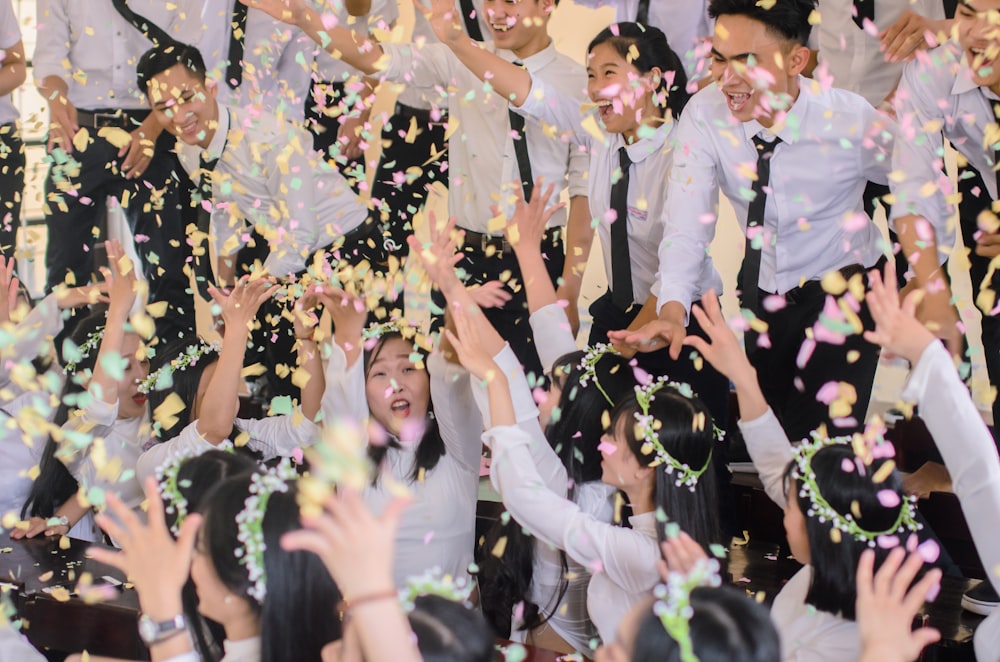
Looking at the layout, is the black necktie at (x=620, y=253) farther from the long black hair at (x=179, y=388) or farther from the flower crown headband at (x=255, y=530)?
the flower crown headband at (x=255, y=530)

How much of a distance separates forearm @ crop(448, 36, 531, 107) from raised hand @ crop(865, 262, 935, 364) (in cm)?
140

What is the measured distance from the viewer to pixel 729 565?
8.20 ft

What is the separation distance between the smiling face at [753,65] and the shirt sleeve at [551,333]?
23.4 inches

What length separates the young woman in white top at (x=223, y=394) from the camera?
8.59 ft

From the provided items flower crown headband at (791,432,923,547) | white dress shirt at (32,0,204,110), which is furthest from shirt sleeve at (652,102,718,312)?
white dress shirt at (32,0,204,110)

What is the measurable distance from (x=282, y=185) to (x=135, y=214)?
0.68 m

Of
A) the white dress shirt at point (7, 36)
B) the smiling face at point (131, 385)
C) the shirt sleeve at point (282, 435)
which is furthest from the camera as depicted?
the white dress shirt at point (7, 36)

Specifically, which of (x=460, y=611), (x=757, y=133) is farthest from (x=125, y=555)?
(x=757, y=133)

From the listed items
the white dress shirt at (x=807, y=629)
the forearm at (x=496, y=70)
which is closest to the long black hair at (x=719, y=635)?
the white dress shirt at (x=807, y=629)

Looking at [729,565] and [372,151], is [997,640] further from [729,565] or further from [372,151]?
[372,151]

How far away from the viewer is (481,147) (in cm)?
343

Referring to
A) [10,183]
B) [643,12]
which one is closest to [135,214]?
[10,183]

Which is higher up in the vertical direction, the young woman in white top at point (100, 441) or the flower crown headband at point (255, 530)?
the flower crown headband at point (255, 530)

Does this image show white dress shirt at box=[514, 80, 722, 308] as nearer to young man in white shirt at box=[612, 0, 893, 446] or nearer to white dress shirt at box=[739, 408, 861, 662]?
young man in white shirt at box=[612, 0, 893, 446]
